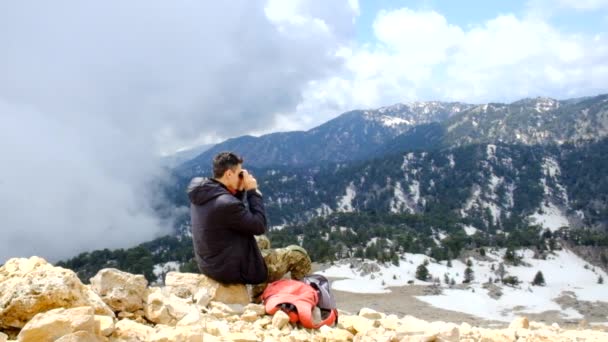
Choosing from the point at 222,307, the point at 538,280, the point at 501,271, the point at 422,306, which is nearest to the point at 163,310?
the point at 222,307

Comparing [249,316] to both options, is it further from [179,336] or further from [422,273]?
[422,273]

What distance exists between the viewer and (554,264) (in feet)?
362

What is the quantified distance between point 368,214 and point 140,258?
8379 centimetres

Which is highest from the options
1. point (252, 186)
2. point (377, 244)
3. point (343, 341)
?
point (252, 186)

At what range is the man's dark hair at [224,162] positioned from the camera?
26.1 ft

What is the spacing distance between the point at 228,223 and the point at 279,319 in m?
1.77

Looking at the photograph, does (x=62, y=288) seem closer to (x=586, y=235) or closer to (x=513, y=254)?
(x=513, y=254)

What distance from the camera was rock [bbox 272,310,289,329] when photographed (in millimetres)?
6816

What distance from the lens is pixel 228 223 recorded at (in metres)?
7.69

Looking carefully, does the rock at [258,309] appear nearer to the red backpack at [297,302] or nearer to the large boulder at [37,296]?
the red backpack at [297,302]

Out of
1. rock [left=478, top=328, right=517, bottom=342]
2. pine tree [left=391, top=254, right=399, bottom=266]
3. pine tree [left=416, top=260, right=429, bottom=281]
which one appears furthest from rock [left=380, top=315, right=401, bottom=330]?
pine tree [left=391, top=254, right=399, bottom=266]

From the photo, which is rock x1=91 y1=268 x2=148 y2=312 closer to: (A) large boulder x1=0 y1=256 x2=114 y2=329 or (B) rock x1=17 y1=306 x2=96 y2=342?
(A) large boulder x1=0 y1=256 x2=114 y2=329

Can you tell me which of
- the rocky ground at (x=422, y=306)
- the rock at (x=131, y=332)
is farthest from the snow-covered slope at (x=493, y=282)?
the rock at (x=131, y=332)

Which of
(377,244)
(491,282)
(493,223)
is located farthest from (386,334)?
(493,223)
